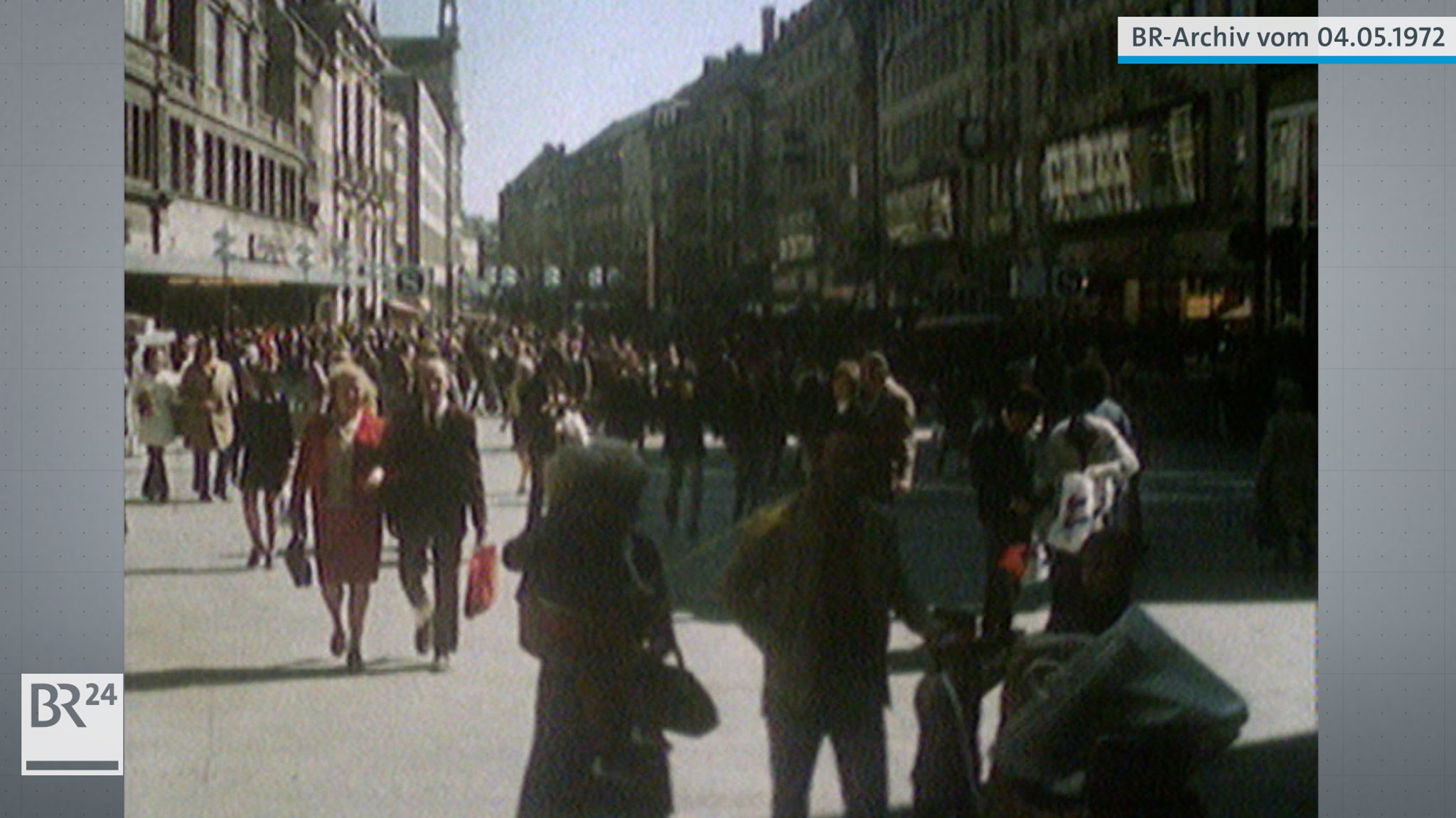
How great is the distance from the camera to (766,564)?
4484 mm

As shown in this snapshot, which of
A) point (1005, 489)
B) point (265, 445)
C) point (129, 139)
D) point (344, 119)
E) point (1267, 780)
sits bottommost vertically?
point (1267, 780)

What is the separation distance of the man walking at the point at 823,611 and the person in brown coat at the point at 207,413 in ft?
5.72

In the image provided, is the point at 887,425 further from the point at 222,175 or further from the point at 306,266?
the point at 222,175

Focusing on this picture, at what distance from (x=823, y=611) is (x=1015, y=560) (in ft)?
→ 3.74

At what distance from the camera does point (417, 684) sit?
5.29 meters

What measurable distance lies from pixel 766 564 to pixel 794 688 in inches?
12.1

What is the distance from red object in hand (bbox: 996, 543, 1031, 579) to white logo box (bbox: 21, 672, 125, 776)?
8.26 ft

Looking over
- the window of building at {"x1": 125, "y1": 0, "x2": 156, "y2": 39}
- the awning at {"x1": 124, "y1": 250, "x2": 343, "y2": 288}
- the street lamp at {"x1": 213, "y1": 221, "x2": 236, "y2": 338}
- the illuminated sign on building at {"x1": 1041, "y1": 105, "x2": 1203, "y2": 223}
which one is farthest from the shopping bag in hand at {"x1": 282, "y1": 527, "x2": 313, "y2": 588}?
the illuminated sign on building at {"x1": 1041, "y1": 105, "x2": 1203, "y2": 223}

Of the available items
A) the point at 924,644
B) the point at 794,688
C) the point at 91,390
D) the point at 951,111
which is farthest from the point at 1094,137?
the point at 91,390

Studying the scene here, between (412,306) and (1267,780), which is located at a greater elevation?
(412,306)

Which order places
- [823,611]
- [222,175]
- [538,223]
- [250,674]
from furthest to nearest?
[222,175]
[538,223]
[250,674]
[823,611]

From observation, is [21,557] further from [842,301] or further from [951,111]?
[951,111]

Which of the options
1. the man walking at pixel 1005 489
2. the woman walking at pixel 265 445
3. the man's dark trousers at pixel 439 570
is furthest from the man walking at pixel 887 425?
the woman walking at pixel 265 445

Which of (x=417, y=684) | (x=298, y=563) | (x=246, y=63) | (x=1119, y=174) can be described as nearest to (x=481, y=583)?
(x=417, y=684)
